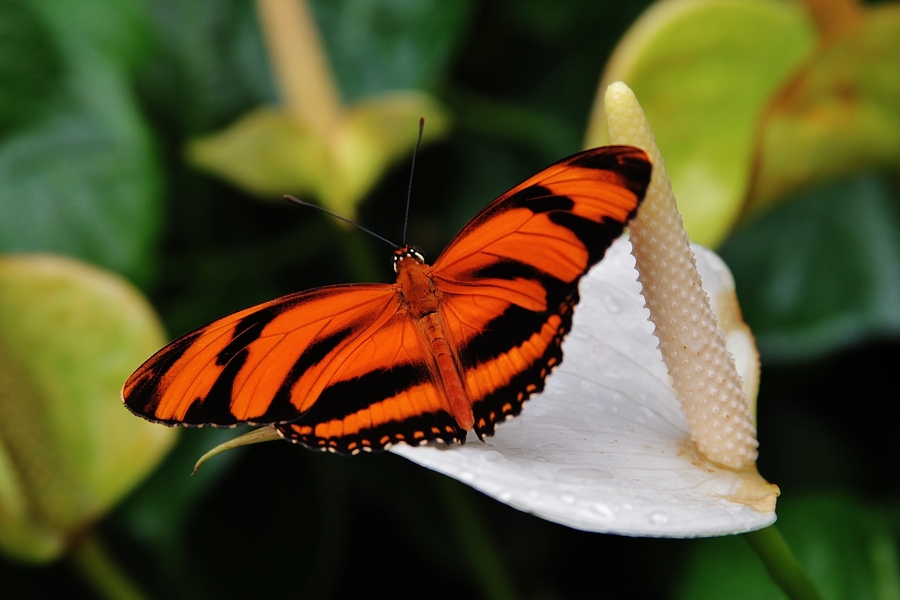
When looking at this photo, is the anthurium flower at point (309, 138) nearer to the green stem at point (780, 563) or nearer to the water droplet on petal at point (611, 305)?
the water droplet on petal at point (611, 305)

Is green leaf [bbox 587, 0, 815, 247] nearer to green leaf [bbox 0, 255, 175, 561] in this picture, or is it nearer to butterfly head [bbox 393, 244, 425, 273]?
butterfly head [bbox 393, 244, 425, 273]

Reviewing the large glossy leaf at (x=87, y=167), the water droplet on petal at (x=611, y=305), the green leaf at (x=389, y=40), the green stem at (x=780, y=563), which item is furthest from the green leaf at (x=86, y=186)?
the green stem at (x=780, y=563)

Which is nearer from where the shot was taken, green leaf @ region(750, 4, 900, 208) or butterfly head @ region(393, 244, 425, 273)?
butterfly head @ region(393, 244, 425, 273)

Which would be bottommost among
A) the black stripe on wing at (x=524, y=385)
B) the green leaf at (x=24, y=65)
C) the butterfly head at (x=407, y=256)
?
the black stripe on wing at (x=524, y=385)

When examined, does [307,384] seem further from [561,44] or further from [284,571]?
[561,44]

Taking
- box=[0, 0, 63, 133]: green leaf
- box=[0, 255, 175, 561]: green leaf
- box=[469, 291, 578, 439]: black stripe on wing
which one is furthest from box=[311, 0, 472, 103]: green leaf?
box=[469, 291, 578, 439]: black stripe on wing

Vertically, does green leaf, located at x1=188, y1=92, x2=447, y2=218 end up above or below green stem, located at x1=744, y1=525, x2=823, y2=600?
above

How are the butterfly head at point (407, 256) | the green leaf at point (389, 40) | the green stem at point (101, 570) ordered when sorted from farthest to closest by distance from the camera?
1. the green leaf at point (389, 40)
2. the green stem at point (101, 570)
3. the butterfly head at point (407, 256)

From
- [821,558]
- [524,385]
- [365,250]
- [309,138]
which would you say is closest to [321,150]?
[309,138]
